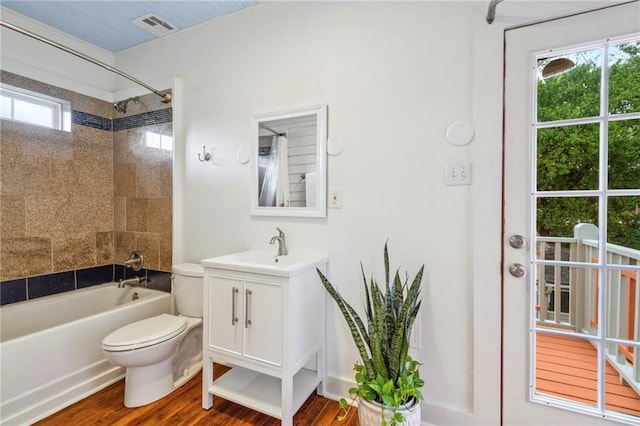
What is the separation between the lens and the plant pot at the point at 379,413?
1.24m

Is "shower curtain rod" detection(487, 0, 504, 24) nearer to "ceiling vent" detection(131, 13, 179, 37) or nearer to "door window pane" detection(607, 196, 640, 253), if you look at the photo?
"door window pane" detection(607, 196, 640, 253)

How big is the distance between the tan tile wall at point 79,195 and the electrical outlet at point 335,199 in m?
1.43

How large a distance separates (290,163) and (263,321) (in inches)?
38.3

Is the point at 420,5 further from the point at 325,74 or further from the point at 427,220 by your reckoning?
the point at 427,220

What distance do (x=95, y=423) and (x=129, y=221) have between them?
158cm

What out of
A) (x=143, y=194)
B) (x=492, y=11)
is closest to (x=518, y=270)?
(x=492, y=11)

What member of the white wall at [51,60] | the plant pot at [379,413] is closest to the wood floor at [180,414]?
the plant pot at [379,413]

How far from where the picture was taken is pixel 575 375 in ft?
4.25

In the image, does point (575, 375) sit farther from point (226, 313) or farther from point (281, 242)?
point (226, 313)

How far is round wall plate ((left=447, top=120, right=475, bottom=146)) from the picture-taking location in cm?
142

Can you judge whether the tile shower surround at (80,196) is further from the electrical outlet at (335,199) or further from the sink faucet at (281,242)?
the electrical outlet at (335,199)

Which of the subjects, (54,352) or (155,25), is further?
(155,25)

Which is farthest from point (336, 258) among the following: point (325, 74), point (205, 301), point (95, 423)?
point (95, 423)

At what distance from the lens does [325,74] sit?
5.81 feet
